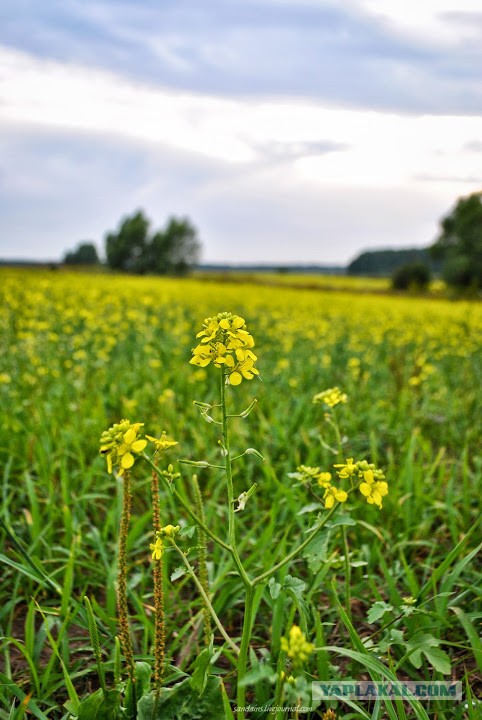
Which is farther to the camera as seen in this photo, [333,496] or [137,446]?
[333,496]

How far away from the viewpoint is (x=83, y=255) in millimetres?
104938

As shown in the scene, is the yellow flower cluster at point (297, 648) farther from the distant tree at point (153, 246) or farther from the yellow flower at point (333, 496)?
the distant tree at point (153, 246)

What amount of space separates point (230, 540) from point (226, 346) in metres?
0.46

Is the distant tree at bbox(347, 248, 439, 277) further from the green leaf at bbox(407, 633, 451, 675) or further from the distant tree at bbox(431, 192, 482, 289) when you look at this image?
the green leaf at bbox(407, 633, 451, 675)

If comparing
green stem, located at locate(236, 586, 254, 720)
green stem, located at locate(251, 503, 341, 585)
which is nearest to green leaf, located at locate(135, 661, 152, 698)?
green stem, located at locate(236, 586, 254, 720)

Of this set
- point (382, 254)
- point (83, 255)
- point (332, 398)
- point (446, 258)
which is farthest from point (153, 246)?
point (332, 398)

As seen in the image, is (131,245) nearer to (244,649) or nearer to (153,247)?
(153,247)

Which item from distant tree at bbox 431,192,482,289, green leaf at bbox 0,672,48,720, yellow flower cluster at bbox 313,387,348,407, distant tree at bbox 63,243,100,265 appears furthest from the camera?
distant tree at bbox 63,243,100,265

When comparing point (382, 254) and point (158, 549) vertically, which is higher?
point (382, 254)

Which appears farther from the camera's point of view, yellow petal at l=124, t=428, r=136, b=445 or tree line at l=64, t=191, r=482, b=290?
tree line at l=64, t=191, r=482, b=290

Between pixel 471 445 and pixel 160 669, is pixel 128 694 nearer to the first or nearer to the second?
pixel 160 669

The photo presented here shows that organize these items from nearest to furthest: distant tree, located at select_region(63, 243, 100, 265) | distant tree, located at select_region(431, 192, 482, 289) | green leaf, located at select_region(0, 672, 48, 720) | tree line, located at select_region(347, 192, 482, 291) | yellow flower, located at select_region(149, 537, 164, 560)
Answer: yellow flower, located at select_region(149, 537, 164, 560)
green leaf, located at select_region(0, 672, 48, 720)
distant tree, located at select_region(431, 192, 482, 289)
tree line, located at select_region(347, 192, 482, 291)
distant tree, located at select_region(63, 243, 100, 265)

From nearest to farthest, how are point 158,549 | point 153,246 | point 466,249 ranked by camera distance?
point 158,549 → point 466,249 → point 153,246

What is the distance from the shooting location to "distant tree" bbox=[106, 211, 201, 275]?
86688 millimetres
